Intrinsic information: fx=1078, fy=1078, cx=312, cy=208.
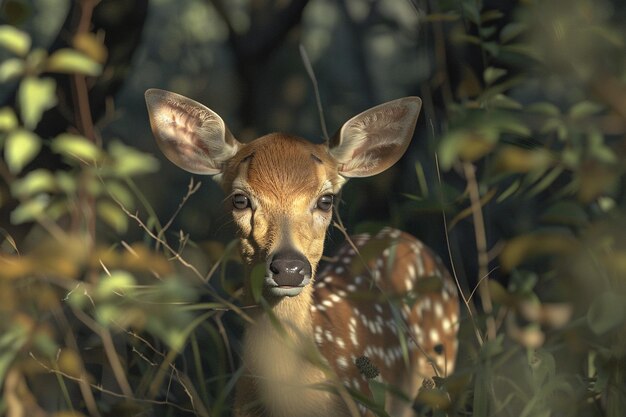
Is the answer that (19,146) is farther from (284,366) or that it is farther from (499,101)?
(499,101)

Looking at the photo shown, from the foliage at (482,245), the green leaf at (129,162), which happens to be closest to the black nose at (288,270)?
the foliage at (482,245)

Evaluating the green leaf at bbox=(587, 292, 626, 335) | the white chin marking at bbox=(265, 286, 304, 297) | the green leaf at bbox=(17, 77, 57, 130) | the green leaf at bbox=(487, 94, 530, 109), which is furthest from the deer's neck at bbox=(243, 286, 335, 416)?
the green leaf at bbox=(17, 77, 57, 130)

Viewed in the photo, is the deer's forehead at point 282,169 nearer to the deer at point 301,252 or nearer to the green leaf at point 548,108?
the deer at point 301,252

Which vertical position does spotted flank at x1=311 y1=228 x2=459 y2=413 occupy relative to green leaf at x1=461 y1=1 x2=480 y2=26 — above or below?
below

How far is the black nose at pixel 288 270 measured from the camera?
3.39 m

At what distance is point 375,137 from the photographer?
13.6 ft

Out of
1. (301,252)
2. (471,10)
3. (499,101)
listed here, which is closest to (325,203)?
(301,252)

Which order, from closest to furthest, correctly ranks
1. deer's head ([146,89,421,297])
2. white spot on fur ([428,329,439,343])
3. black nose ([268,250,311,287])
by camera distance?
1. black nose ([268,250,311,287])
2. deer's head ([146,89,421,297])
3. white spot on fur ([428,329,439,343])

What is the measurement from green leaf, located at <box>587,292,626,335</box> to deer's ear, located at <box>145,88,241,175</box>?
6.25 feet

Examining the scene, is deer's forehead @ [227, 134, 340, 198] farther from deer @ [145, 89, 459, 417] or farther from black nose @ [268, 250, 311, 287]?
black nose @ [268, 250, 311, 287]

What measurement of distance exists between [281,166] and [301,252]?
44 centimetres

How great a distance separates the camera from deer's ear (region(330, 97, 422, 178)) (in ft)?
13.3

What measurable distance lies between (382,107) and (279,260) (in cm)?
90

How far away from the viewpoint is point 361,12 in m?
6.91
